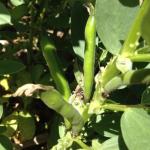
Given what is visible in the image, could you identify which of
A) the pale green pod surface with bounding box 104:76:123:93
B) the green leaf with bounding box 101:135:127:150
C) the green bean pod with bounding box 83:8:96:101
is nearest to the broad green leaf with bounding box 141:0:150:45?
the pale green pod surface with bounding box 104:76:123:93

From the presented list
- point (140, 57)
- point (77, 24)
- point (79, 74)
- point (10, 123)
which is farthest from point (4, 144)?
point (140, 57)

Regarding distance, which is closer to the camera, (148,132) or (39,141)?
(148,132)

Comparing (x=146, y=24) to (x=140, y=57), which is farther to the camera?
(x=140, y=57)

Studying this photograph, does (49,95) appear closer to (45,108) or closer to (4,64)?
(4,64)

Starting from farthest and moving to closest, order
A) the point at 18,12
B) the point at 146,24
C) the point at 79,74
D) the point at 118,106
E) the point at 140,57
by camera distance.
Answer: the point at 18,12 → the point at 79,74 → the point at 118,106 → the point at 140,57 → the point at 146,24

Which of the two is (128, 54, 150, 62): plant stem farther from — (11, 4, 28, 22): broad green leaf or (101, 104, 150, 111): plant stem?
(11, 4, 28, 22): broad green leaf

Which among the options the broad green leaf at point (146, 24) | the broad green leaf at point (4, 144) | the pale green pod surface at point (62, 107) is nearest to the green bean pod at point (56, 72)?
the pale green pod surface at point (62, 107)

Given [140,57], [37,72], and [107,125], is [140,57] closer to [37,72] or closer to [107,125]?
[107,125]

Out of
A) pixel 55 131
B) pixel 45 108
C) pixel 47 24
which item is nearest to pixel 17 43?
pixel 47 24
